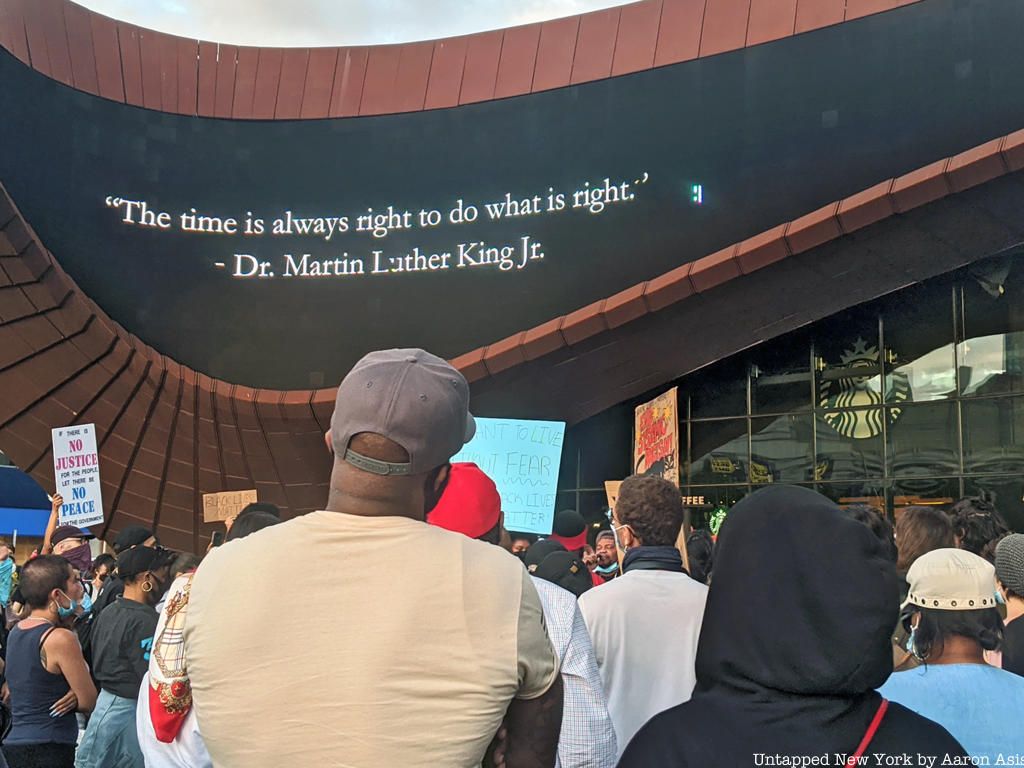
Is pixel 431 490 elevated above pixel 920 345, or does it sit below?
below

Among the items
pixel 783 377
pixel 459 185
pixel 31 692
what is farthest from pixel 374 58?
pixel 31 692

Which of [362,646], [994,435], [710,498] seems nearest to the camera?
[362,646]

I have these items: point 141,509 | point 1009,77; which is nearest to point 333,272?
point 141,509

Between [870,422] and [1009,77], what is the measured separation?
4.43 meters

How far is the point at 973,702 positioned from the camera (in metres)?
2.63

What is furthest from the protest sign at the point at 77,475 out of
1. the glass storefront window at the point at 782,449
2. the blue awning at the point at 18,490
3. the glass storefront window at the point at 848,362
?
the blue awning at the point at 18,490

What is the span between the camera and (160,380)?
44.2ft

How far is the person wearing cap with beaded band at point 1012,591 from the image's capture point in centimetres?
342

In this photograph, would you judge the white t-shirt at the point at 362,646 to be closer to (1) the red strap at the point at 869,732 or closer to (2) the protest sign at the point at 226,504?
(1) the red strap at the point at 869,732

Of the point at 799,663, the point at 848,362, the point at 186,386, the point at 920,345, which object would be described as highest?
the point at 920,345

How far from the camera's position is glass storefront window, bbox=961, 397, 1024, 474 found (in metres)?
11.8

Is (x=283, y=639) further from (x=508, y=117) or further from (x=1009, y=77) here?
(x=508, y=117)

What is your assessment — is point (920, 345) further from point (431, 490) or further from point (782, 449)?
point (431, 490)

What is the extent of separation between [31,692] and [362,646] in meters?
3.75
